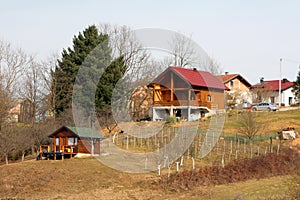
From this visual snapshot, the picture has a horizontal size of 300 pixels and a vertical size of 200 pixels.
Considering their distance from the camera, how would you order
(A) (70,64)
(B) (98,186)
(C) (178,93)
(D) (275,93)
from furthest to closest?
1. (D) (275,93)
2. (C) (178,93)
3. (A) (70,64)
4. (B) (98,186)

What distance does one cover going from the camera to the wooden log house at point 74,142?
2514cm

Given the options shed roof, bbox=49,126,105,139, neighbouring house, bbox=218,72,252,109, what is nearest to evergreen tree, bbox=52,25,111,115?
shed roof, bbox=49,126,105,139

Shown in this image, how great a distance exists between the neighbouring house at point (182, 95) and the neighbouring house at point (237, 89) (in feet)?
30.8

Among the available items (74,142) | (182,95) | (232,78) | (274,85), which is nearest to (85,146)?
(74,142)

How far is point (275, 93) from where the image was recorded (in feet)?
189

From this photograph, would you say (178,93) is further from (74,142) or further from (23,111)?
(74,142)

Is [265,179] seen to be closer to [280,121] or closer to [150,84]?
[280,121]

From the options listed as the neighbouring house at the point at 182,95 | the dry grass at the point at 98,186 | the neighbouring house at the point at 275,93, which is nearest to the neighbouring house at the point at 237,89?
the neighbouring house at the point at 275,93

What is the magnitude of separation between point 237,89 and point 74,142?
108 feet

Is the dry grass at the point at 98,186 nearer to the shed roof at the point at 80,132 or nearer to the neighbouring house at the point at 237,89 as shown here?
the shed roof at the point at 80,132

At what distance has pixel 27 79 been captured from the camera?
122 feet

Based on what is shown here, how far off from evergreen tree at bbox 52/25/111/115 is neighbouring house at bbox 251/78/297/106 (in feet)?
77.2

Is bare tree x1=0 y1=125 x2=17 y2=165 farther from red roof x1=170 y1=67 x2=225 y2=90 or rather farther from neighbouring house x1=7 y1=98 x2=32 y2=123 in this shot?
red roof x1=170 y1=67 x2=225 y2=90

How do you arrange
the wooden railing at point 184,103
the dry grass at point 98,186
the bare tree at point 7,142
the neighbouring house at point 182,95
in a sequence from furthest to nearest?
the neighbouring house at point 182,95
the wooden railing at point 184,103
the bare tree at point 7,142
the dry grass at point 98,186
